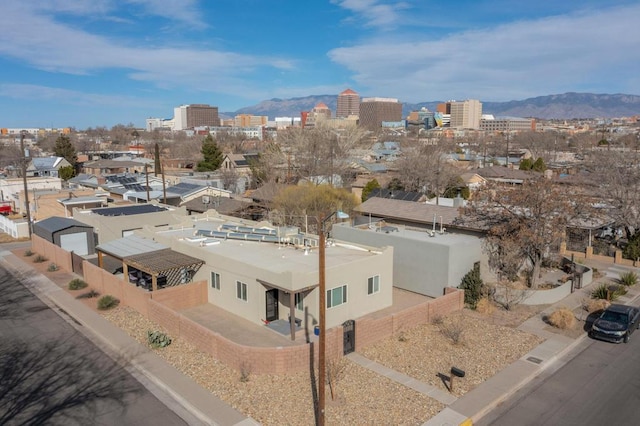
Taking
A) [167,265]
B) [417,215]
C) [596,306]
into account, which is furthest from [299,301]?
[596,306]

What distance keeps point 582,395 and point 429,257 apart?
10951 millimetres

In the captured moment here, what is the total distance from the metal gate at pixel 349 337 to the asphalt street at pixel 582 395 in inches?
224

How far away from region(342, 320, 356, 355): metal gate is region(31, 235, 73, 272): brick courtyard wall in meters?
21.0

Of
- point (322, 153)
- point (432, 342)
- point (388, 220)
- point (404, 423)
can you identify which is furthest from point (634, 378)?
point (322, 153)

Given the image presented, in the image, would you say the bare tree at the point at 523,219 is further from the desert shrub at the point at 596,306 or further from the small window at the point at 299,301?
the small window at the point at 299,301

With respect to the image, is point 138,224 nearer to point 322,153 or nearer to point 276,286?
point 276,286

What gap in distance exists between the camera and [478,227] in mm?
28906

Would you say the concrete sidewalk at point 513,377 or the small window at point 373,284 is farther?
the small window at point 373,284

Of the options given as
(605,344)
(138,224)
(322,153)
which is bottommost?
(605,344)

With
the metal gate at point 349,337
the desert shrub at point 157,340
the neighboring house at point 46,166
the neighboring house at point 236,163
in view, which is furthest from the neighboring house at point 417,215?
the neighboring house at point 46,166

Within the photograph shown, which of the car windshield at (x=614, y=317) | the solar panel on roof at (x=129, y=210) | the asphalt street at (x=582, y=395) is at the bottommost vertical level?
the asphalt street at (x=582, y=395)

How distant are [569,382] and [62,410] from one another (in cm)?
1666

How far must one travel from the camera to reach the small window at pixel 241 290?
22.7 meters

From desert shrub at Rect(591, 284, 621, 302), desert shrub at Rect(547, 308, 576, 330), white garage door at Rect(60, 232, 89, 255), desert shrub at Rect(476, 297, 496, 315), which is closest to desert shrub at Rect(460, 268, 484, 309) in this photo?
desert shrub at Rect(476, 297, 496, 315)
